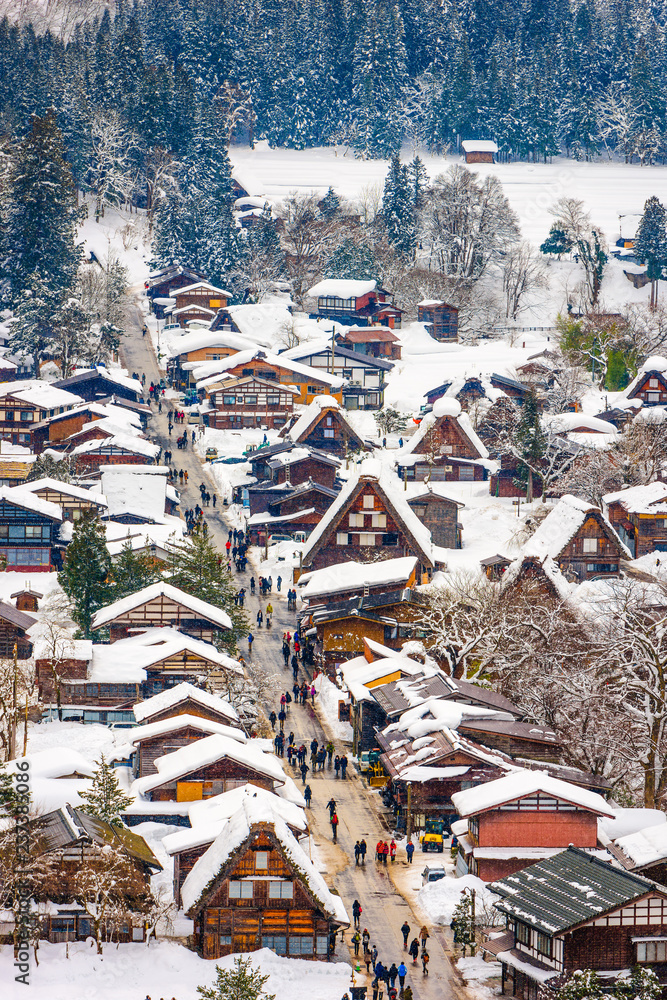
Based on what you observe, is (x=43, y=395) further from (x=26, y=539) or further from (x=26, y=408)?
(x=26, y=539)

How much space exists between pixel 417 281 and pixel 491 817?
3120 inches

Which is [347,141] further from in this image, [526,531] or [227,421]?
[526,531]

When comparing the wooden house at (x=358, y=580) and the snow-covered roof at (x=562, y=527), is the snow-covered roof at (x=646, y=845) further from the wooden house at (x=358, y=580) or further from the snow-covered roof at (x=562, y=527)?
the snow-covered roof at (x=562, y=527)

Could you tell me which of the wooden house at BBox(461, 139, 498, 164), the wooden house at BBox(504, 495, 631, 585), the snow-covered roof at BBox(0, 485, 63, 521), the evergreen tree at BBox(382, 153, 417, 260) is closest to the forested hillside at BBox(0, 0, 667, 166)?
the wooden house at BBox(461, 139, 498, 164)

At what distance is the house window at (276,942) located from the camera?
3678 cm

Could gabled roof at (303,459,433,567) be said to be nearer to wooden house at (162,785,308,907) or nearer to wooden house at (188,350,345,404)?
wooden house at (188,350,345,404)

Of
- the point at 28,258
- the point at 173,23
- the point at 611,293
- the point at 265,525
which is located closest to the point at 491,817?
the point at 265,525

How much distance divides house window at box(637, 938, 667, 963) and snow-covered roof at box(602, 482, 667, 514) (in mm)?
41221

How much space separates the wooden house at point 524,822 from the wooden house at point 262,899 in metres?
5.11

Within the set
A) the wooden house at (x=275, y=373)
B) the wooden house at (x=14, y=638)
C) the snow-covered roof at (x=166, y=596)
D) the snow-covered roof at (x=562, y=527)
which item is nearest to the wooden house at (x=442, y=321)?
the wooden house at (x=275, y=373)

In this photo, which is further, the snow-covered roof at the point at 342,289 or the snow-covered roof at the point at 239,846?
the snow-covered roof at the point at 342,289

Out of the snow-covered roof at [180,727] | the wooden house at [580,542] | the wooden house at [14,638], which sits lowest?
the snow-covered roof at [180,727]

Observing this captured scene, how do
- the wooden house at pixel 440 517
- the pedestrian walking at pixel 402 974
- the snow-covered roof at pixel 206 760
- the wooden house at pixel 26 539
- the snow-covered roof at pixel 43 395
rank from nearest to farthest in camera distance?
1. the pedestrian walking at pixel 402 974
2. the snow-covered roof at pixel 206 760
3. the wooden house at pixel 26 539
4. the wooden house at pixel 440 517
5. the snow-covered roof at pixel 43 395

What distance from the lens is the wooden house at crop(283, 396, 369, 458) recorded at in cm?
8156
